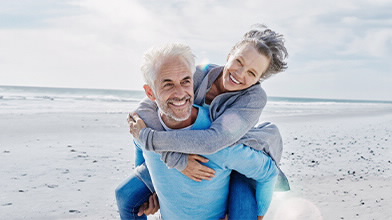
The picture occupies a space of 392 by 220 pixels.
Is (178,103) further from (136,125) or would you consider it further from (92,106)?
(92,106)

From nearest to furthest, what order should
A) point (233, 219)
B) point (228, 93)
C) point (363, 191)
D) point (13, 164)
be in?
point (233, 219)
point (228, 93)
point (363, 191)
point (13, 164)

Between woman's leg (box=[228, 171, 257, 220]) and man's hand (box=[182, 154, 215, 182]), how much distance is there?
0.21 meters

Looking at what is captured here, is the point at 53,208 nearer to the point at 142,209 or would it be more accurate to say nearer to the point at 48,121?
the point at 142,209

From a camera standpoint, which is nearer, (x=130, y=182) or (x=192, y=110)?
(x=192, y=110)

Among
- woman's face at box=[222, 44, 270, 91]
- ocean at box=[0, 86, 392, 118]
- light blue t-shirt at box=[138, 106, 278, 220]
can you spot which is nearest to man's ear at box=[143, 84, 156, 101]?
light blue t-shirt at box=[138, 106, 278, 220]

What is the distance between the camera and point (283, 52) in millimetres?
2666

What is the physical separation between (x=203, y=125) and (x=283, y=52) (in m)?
0.91

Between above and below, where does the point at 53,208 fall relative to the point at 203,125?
below

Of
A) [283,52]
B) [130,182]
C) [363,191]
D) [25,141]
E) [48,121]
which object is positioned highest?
[283,52]

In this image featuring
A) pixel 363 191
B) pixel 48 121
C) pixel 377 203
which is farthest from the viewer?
pixel 48 121

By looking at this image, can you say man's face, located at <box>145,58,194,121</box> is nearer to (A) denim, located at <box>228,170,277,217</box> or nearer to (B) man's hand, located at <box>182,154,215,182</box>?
(B) man's hand, located at <box>182,154,215,182</box>

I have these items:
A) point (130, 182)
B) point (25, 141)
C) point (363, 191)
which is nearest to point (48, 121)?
point (25, 141)

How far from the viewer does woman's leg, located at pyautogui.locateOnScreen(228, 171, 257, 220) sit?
7.04ft

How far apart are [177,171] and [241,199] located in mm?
401
